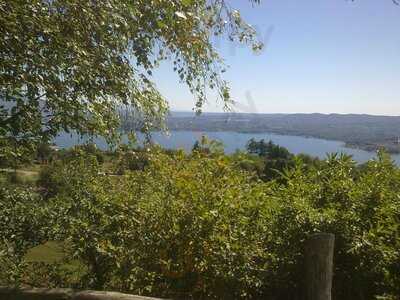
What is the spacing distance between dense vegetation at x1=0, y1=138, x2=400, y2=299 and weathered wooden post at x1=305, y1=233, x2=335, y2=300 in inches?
19.6

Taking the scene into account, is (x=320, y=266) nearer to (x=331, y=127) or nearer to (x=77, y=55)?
(x=77, y=55)

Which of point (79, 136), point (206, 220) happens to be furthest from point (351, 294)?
point (79, 136)

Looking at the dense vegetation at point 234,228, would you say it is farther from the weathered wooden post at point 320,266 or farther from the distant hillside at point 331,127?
the distant hillside at point 331,127

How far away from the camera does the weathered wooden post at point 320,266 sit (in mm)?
3113

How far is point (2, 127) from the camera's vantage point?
4297 millimetres

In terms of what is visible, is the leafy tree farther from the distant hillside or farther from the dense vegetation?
the distant hillside

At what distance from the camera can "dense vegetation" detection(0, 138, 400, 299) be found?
12.1 feet

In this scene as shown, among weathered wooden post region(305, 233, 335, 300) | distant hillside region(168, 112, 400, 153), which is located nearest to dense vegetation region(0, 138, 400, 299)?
weathered wooden post region(305, 233, 335, 300)

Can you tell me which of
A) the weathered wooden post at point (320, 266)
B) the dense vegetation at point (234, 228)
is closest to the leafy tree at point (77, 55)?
the dense vegetation at point (234, 228)

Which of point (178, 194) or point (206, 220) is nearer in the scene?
point (206, 220)

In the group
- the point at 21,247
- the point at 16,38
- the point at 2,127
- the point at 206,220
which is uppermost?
the point at 16,38

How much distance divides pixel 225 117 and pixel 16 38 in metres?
2.55

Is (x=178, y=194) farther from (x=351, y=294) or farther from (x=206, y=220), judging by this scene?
(x=351, y=294)

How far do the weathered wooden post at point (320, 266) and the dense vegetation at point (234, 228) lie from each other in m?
0.50
